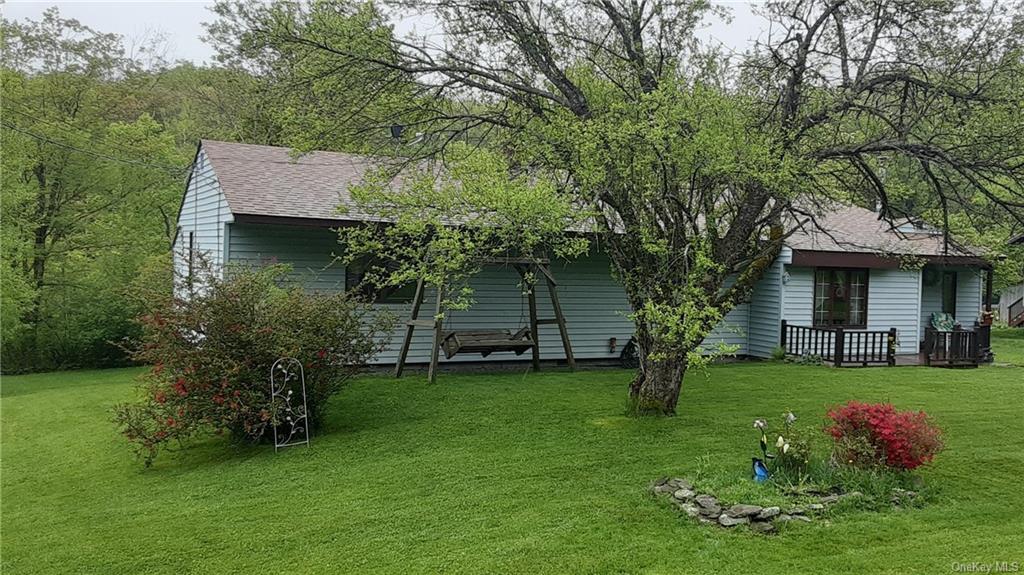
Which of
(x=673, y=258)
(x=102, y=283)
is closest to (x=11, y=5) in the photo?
(x=102, y=283)

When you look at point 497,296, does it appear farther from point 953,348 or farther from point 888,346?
point 953,348

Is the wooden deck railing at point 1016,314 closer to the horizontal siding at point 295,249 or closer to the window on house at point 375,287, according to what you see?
the window on house at point 375,287

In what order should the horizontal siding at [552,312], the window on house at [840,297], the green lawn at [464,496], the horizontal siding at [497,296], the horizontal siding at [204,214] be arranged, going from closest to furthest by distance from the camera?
the green lawn at [464,496], the horizontal siding at [497,296], the horizontal siding at [204,214], the horizontal siding at [552,312], the window on house at [840,297]

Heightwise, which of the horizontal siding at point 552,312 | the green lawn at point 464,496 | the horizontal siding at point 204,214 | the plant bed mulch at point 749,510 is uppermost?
the horizontal siding at point 204,214

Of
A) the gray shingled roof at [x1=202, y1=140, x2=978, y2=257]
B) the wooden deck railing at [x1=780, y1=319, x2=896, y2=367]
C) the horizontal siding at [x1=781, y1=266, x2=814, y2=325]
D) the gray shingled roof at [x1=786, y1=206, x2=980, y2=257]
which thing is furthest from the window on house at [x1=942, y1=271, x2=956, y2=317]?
the horizontal siding at [x1=781, y1=266, x2=814, y2=325]

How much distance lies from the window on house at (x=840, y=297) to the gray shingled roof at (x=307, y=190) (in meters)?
0.76

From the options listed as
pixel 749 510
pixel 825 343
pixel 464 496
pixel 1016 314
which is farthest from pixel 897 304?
pixel 1016 314

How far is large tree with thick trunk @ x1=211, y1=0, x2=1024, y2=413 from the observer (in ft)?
21.6

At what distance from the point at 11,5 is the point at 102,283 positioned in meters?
7.88

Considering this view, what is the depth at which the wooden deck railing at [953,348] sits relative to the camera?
13508 mm

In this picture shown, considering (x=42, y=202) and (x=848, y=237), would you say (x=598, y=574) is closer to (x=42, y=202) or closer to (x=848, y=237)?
(x=848, y=237)

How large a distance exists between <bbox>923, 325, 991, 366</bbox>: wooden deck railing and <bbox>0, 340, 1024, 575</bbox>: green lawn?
4327mm

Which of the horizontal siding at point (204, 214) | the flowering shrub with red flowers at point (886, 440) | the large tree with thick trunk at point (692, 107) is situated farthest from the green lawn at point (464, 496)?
the horizontal siding at point (204, 214)

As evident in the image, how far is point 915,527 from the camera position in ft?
15.4
